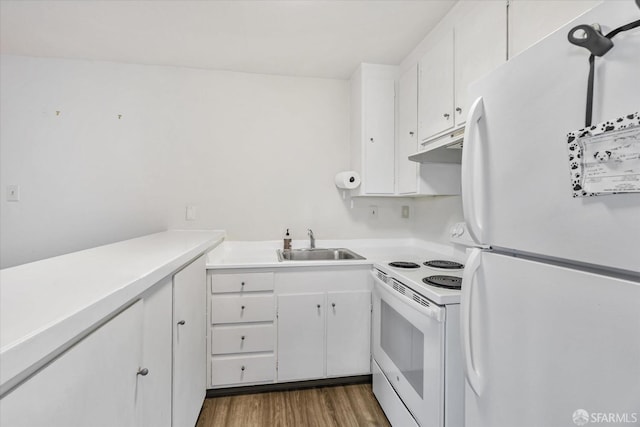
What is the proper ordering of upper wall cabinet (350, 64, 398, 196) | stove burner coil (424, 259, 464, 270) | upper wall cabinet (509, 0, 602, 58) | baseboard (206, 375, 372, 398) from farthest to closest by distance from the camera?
upper wall cabinet (350, 64, 398, 196) < baseboard (206, 375, 372, 398) < stove burner coil (424, 259, 464, 270) < upper wall cabinet (509, 0, 602, 58)

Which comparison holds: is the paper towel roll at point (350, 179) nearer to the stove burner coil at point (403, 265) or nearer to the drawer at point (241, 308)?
the stove burner coil at point (403, 265)

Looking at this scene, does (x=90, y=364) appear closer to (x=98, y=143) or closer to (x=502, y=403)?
(x=502, y=403)

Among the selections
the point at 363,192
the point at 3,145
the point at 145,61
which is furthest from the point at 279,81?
the point at 3,145

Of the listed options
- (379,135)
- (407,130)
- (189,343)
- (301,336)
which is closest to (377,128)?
(379,135)

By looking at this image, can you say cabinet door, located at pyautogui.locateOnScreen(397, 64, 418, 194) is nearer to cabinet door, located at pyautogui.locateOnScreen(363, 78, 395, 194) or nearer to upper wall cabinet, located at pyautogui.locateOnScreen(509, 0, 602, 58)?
cabinet door, located at pyautogui.locateOnScreen(363, 78, 395, 194)

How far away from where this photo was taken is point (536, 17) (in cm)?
109

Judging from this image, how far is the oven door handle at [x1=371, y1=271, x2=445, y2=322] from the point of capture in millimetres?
1177

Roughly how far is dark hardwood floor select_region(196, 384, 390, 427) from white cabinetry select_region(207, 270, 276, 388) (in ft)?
0.38

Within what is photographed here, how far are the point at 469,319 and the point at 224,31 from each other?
217 centimetres

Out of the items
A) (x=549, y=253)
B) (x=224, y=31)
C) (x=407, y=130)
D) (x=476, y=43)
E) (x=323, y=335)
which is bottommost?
(x=323, y=335)

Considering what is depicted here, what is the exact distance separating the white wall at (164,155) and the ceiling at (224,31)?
0.18m

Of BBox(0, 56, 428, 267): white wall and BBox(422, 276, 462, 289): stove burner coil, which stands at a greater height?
BBox(0, 56, 428, 267): white wall

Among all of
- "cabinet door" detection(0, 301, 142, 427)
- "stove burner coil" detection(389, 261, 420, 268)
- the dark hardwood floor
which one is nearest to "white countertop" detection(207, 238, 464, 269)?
"stove burner coil" detection(389, 261, 420, 268)

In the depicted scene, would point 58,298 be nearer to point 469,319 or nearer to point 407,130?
point 469,319
